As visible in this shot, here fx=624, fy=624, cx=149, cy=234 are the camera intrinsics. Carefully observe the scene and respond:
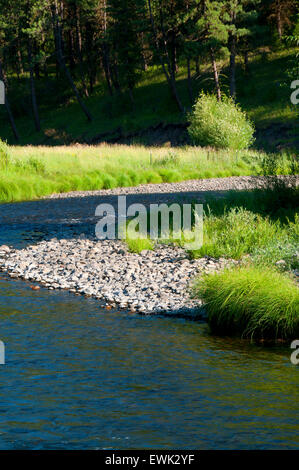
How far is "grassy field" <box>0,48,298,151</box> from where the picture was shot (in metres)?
62.3

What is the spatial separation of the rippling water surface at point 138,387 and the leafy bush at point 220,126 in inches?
1456

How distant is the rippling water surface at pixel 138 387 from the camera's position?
7023mm

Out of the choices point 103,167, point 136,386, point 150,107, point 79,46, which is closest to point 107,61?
point 79,46

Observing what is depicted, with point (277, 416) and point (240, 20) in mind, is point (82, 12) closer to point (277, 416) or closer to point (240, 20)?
point (240, 20)

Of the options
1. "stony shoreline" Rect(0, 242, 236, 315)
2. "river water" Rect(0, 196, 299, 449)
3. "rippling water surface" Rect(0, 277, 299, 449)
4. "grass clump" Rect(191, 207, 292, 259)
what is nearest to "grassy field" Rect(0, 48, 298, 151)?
"grass clump" Rect(191, 207, 292, 259)

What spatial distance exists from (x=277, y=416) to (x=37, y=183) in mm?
26886

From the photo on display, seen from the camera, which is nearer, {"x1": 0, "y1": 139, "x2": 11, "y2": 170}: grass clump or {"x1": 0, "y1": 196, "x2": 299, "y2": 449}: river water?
{"x1": 0, "y1": 196, "x2": 299, "y2": 449}: river water

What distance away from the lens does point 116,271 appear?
15273mm

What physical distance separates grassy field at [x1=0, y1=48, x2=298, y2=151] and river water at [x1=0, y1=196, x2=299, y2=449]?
4781 centimetres

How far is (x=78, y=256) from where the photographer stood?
17219 millimetres

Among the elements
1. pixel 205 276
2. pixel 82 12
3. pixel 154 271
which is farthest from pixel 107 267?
pixel 82 12

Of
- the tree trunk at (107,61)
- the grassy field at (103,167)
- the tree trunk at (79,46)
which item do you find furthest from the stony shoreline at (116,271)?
the tree trunk at (79,46)

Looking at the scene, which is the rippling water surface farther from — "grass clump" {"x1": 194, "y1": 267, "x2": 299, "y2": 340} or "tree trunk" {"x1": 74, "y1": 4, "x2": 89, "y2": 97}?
"tree trunk" {"x1": 74, "y1": 4, "x2": 89, "y2": 97}

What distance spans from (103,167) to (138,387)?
1202 inches
